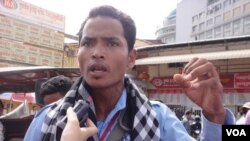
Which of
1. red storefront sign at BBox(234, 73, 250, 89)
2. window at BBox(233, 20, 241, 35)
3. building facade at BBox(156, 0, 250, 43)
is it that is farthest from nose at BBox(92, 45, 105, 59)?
window at BBox(233, 20, 241, 35)

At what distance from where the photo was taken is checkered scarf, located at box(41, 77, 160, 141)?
4.62 ft

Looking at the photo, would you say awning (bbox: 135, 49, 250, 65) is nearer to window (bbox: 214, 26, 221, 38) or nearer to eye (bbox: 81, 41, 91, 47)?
eye (bbox: 81, 41, 91, 47)

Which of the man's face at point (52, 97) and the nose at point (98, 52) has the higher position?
the nose at point (98, 52)

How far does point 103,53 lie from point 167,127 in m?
0.41

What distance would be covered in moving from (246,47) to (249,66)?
64cm

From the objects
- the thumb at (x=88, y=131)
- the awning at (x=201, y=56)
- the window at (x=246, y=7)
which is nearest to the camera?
the thumb at (x=88, y=131)

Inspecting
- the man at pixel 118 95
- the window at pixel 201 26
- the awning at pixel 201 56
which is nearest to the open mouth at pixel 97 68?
the man at pixel 118 95

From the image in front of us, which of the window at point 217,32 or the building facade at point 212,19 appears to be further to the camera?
the window at point 217,32

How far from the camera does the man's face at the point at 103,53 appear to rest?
152cm

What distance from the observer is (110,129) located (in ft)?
4.91

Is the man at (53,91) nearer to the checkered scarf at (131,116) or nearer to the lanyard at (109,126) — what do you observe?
the checkered scarf at (131,116)

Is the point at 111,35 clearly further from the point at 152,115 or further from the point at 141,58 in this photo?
the point at 141,58

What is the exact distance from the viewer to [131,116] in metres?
1.51

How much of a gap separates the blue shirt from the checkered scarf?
4cm
